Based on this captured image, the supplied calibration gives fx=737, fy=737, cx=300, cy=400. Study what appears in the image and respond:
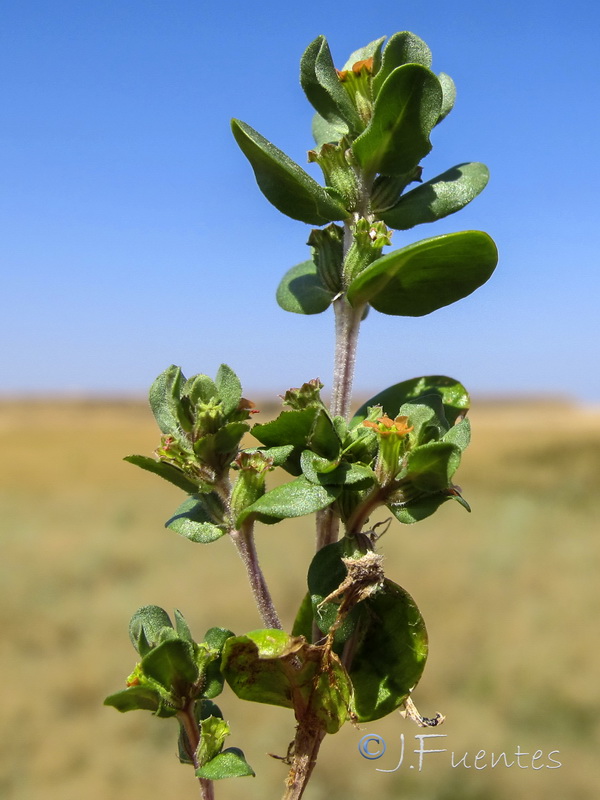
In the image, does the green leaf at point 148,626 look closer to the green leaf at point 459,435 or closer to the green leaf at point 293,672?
the green leaf at point 293,672

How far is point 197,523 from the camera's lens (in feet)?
3.98

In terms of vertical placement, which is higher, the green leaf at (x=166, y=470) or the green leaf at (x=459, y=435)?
the green leaf at (x=459, y=435)

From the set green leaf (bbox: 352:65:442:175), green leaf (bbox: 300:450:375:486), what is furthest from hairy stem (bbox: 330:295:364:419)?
green leaf (bbox: 352:65:442:175)

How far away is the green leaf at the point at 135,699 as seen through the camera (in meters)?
1.09

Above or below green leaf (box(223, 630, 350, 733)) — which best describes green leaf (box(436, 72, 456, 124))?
above

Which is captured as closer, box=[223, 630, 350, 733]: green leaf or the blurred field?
box=[223, 630, 350, 733]: green leaf

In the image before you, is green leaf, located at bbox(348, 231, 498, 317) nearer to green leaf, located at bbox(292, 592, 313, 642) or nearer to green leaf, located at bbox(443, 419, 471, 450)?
green leaf, located at bbox(443, 419, 471, 450)

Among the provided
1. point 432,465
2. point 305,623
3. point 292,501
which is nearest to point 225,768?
point 305,623

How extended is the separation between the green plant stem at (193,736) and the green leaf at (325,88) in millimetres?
1027

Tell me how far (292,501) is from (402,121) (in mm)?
613

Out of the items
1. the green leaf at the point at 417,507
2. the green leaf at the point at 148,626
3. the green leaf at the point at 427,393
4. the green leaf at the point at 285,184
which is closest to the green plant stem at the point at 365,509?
the green leaf at the point at 417,507

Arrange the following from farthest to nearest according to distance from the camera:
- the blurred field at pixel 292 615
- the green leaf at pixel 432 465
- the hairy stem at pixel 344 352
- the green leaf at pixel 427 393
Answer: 1. the blurred field at pixel 292 615
2. the green leaf at pixel 427 393
3. the hairy stem at pixel 344 352
4. the green leaf at pixel 432 465

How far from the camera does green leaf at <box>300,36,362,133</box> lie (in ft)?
4.16

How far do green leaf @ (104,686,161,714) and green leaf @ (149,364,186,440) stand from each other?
386 millimetres
